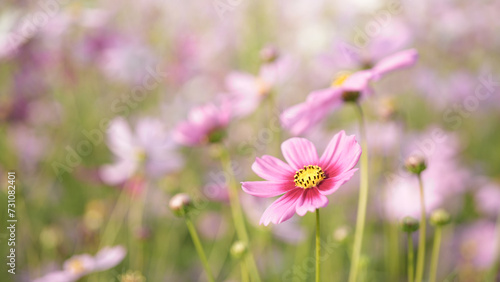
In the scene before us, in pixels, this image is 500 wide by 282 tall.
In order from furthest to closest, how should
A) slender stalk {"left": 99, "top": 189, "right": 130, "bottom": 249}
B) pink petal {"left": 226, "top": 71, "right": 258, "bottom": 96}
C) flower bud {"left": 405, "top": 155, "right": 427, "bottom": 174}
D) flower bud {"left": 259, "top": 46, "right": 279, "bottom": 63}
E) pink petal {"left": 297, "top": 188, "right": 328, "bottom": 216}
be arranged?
slender stalk {"left": 99, "top": 189, "right": 130, "bottom": 249}, pink petal {"left": 226, "top": 71, "right": 258, "bottom": 96}, flower bud {"left": 259, "top": 46, "right": 279, "bottom": 63}, flower bud {"left": 405, "top": 155, "right": 427, "bottom": 174}, pink petal {"left": 297, "top": 188, "right": 328, "bottom": 216}

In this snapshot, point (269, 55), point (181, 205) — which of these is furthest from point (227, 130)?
point (181, 205)

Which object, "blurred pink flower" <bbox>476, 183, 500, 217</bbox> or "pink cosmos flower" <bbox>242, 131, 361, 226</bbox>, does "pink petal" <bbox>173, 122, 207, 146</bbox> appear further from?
"blurred pink flower" <bbox>476, 183, 500, 217</bbox>

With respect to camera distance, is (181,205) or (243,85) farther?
(243,85)

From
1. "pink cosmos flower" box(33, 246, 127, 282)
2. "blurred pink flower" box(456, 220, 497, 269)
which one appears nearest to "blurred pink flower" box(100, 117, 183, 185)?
"pink cosmos flower" box(33, 246, 127, 282)

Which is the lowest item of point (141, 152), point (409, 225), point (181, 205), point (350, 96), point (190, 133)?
point (409, 225)

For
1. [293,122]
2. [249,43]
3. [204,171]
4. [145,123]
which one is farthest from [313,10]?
[293,122]

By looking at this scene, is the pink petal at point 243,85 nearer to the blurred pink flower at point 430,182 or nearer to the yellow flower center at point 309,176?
the blurred pink flower at point 430,182

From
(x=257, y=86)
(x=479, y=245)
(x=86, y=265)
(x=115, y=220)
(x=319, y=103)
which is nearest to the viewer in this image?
(x=319, y=103)

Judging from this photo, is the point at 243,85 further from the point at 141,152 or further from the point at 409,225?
the point at 409,225
